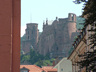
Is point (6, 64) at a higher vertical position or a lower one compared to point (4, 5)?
lower

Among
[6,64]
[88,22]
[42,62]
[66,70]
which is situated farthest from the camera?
[42,62]

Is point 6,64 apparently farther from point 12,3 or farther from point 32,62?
point 32,62

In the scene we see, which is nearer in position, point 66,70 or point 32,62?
point 66,70

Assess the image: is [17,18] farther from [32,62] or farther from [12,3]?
[32,62]

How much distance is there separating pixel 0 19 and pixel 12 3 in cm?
47

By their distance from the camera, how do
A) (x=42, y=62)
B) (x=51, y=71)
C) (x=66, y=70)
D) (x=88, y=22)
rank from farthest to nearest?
(x=42, y=62) < (x=51, y=71) < (x=66, y=70) < (x=88, y=22)

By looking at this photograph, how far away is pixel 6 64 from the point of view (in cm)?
862

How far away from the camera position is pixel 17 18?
9078 millimetres

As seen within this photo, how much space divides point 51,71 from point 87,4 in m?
96.0

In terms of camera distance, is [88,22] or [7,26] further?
[88,22]

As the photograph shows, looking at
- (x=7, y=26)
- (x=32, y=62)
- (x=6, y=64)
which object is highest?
(x=7, y=26)

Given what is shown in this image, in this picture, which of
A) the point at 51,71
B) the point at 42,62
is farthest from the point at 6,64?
the point at 42,62

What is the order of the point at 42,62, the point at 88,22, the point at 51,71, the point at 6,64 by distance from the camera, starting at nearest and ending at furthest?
1. the point at 6,64
2. the point at 88,22
3. the point at 51,71
4. the point at 42,62

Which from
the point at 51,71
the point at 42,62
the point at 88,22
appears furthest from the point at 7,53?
the point at 42,62
